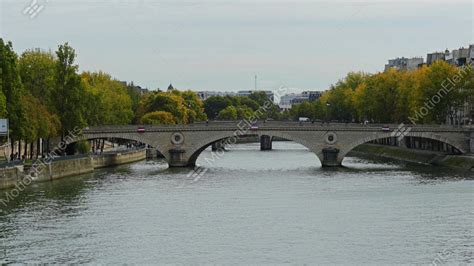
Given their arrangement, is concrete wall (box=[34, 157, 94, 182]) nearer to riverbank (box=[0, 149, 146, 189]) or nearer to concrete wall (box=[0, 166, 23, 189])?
riverbank (box=[0, 149, 146, 189])

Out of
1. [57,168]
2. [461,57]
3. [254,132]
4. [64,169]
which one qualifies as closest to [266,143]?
[461,57]

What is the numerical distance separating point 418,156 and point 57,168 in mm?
38694

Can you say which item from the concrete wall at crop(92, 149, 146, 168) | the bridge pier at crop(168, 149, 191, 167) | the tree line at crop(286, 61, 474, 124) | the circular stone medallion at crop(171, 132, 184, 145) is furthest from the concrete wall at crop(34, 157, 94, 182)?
the tree line at crop(286, 61, 474, 124)

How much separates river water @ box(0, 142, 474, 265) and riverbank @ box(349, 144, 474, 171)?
7849mm

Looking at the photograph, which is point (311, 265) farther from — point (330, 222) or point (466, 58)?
point (466, 58)

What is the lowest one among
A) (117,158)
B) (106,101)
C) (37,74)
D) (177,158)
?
(117,158)

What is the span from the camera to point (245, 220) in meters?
52.8

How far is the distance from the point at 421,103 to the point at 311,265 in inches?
2541

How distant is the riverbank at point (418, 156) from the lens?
86.7 meters

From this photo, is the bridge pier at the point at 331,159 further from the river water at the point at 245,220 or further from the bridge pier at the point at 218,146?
the bridge pier at the point at 218,146

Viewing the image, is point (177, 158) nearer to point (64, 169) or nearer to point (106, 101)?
point (64, 169)

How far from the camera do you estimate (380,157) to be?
116250mm

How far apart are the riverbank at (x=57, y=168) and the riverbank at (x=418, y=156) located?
91.8 ft

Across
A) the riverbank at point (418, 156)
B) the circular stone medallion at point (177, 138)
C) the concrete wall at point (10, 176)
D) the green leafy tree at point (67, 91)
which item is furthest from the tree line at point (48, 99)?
the riverbank at point (418, 156)
